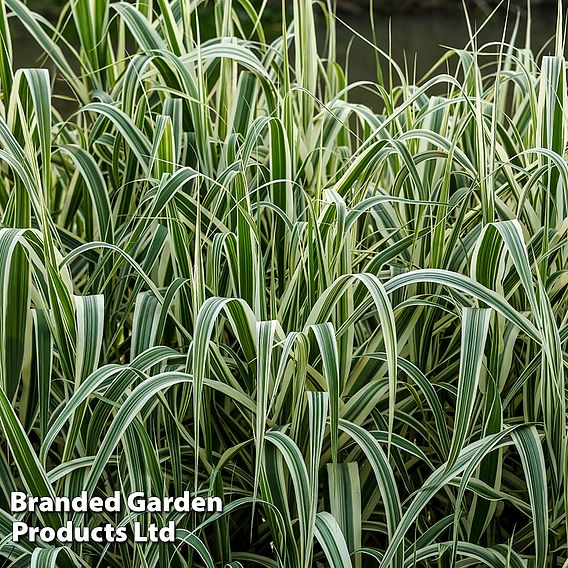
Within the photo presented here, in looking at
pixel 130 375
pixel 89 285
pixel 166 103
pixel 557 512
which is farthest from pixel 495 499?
pixel 166 103

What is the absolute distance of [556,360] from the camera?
2.36 ft

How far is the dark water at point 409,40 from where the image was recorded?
5535 mm

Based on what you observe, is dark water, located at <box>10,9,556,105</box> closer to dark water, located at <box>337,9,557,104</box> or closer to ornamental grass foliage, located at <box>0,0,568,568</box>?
dark water, located at <box>337,9,557,104</box>

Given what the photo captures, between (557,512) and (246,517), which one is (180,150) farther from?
(557,512)

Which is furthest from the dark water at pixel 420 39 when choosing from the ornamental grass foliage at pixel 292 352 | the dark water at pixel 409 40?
the ornamental grass foliage at pixel 292 352

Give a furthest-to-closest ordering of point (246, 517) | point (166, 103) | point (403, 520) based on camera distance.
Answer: point (166, 103)
point (246, 517)
point (403, 520)

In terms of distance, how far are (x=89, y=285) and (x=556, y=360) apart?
472mm

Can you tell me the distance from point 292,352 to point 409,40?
725cm

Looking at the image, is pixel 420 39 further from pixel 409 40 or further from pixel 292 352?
pixel 292 352

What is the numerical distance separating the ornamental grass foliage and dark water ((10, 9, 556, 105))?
2.89 m

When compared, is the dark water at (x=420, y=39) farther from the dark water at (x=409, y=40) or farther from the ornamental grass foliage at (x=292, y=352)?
the ornamental grass foliage at (x=292, y=352)

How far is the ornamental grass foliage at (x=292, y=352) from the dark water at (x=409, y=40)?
2892 millimetres

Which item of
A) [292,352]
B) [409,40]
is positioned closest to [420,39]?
[409,40]

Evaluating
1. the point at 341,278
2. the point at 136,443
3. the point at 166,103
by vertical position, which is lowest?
the point at 136,443
